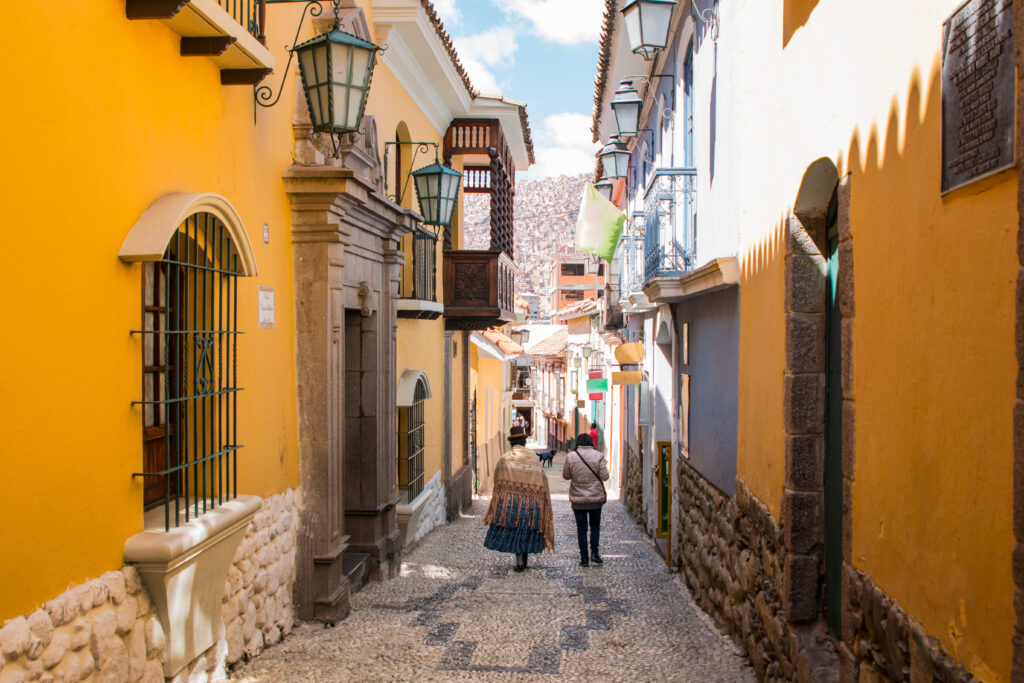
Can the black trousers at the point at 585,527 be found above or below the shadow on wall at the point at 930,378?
below

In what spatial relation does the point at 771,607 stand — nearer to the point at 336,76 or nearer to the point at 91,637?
the point at 91,637

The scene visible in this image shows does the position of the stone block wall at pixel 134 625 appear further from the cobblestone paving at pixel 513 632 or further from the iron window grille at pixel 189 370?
the iron window grille at pixel 189 370

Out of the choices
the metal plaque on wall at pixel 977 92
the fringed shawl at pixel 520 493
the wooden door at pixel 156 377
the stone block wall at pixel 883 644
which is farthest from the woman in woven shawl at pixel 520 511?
the metal plaque on wall at pixel 977 92

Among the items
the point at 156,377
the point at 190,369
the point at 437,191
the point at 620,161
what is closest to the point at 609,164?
the point at 620,161

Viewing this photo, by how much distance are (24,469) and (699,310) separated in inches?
276

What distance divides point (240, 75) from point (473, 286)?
26.7 ft

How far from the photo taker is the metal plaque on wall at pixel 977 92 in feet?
8.21

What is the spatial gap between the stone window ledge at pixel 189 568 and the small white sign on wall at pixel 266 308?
1386mm

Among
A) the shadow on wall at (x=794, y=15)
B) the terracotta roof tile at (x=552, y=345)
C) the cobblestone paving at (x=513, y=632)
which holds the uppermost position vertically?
the shadow on wall at (x=794, y=15)

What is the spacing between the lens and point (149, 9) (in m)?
4.00

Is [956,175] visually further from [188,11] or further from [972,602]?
[188,11]

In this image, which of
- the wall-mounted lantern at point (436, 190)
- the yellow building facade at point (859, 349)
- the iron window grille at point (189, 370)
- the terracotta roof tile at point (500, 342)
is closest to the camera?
the yellow building facade at point (859, 349)

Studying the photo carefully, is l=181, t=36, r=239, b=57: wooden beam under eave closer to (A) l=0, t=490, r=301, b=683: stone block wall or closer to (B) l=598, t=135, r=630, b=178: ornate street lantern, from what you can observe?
(A) l=0, t=490, r=301, b=683: stone block wall

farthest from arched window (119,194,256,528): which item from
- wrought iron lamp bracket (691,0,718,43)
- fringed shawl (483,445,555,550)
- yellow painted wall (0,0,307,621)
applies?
wrought iron lamp bracket (691,0,718,43)
